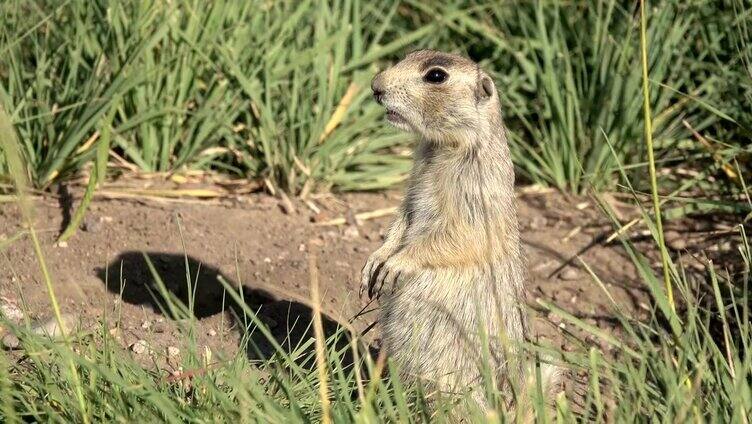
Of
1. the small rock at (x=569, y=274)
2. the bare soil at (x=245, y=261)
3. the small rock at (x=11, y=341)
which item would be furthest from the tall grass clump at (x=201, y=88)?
the small rock at (x=11, y=341)

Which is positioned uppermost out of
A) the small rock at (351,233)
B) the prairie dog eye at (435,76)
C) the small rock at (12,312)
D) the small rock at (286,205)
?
the prairie dog eye at (435,76)

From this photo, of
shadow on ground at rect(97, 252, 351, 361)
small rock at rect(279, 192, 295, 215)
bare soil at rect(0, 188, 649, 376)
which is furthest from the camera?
small rock at rect(279, 192, 295, 215)

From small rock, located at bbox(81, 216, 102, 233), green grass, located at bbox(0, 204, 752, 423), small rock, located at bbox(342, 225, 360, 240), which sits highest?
green grass, located at bbox(0, 204, 752, 423)

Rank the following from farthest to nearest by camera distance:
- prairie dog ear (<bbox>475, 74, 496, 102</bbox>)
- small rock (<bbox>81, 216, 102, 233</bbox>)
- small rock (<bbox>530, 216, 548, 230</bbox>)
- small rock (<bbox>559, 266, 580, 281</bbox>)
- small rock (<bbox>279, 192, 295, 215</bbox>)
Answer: small rock (<bbox>530, 216, 548, 230</bbox>) < small rock (<bbox>279, 192, 295, 215</bbox>) < small rock (<bbox>559, 266, 580, 281</bbox>) < small rock (<bbox>81, 216, 102, 233</bbox>) < prairie dog ear (<bbox>475, 74, 496, 102</bbox>)

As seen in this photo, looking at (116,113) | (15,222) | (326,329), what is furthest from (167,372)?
(116,113)

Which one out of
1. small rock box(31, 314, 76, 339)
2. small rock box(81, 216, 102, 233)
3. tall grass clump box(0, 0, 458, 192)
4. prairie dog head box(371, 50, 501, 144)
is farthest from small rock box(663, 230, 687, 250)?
small rock box(31, 314, 76, 339)

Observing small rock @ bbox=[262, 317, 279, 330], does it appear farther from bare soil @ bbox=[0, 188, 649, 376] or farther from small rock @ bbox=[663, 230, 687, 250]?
small rock @ bbox=[663, 230, 687, 250]

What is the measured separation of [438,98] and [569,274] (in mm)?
1463

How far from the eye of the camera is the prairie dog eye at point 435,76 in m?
3.95

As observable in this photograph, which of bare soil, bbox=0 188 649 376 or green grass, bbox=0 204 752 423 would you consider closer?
green grass, bbox=0 204 752 423

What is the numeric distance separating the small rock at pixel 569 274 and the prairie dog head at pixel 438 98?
1.28 meters

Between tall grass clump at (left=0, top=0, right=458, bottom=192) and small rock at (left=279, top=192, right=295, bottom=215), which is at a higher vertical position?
tall grass clump at (left=0, top=0, right=458, bottom=192)

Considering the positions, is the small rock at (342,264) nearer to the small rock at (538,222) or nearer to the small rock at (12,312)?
the small rock at (538,222)

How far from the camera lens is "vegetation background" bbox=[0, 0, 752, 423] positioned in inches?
194
